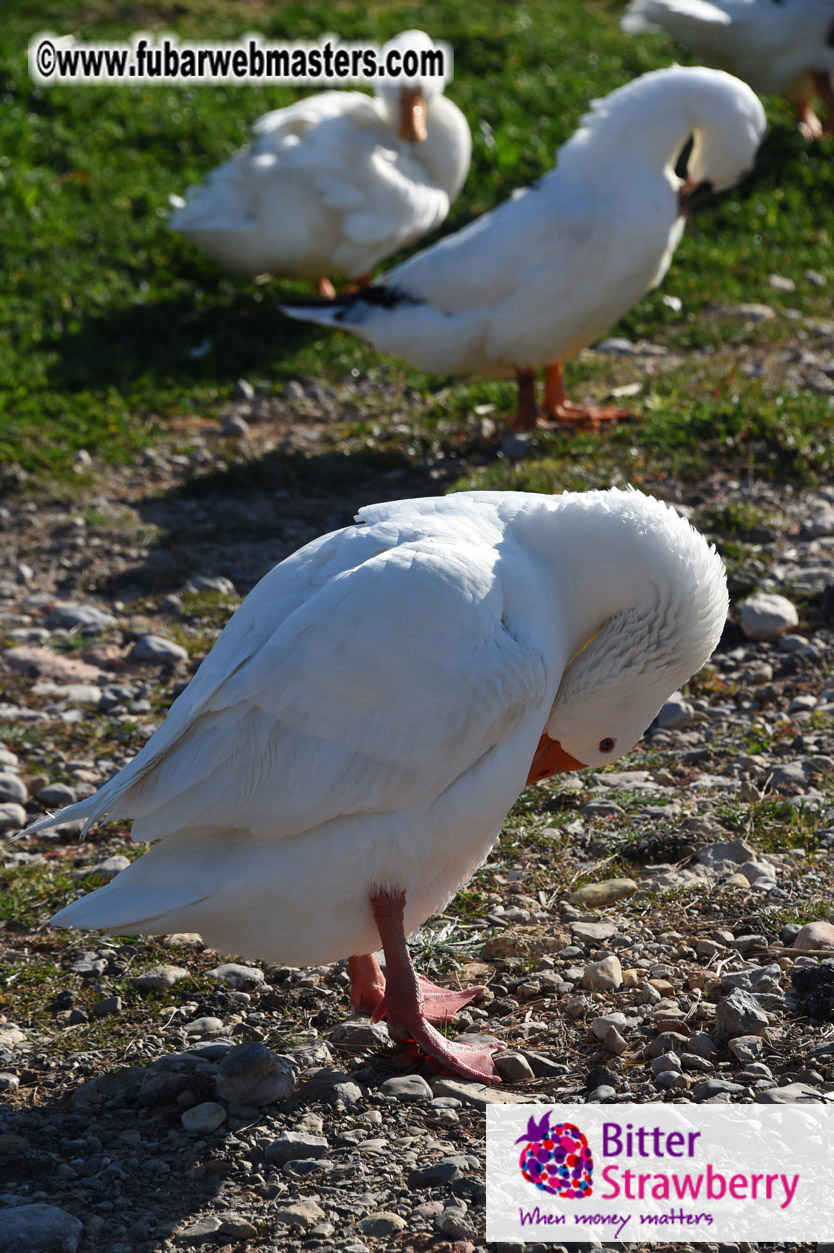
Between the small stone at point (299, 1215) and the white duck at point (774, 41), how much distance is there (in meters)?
11.0

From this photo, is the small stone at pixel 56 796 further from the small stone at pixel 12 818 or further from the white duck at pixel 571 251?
the white duck at pixel 571 251

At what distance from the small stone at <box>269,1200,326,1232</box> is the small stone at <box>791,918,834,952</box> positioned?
1.54 metres

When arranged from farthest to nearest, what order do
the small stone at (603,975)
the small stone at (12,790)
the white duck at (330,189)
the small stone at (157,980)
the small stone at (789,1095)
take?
the white duck at (330,189)
the small stone at (12,790)
the small stone at (157,980)
the small stone at (603,975)
the small stone at (789,1095)

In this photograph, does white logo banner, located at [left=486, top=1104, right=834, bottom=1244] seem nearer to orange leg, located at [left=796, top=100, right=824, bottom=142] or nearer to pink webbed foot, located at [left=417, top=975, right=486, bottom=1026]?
pink webbed foot, located at [left=417, top=975, right=486, bottom=1026]

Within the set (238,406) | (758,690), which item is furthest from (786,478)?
(238,406)

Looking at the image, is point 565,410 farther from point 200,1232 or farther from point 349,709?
point 200,1232

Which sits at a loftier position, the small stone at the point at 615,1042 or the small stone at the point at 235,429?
the small stone at the point at 235,429

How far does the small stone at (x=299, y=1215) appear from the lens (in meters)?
3.01

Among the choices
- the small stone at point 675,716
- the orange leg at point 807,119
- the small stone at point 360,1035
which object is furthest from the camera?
the orange leg at point 807,119

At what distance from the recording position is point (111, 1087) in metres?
3.55

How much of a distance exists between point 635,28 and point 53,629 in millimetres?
8136

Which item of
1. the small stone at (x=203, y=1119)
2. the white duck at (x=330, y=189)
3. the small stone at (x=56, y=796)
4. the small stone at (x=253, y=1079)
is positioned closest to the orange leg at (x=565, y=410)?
the white duck at (x=330, y=189)

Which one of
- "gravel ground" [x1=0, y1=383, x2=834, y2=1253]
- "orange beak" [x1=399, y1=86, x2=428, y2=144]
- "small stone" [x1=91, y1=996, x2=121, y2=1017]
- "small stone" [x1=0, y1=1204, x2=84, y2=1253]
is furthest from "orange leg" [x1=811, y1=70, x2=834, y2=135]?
"small stone" [x1=0, y1=1204, x2=84, y2=1253]

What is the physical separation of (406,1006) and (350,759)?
67 cm
